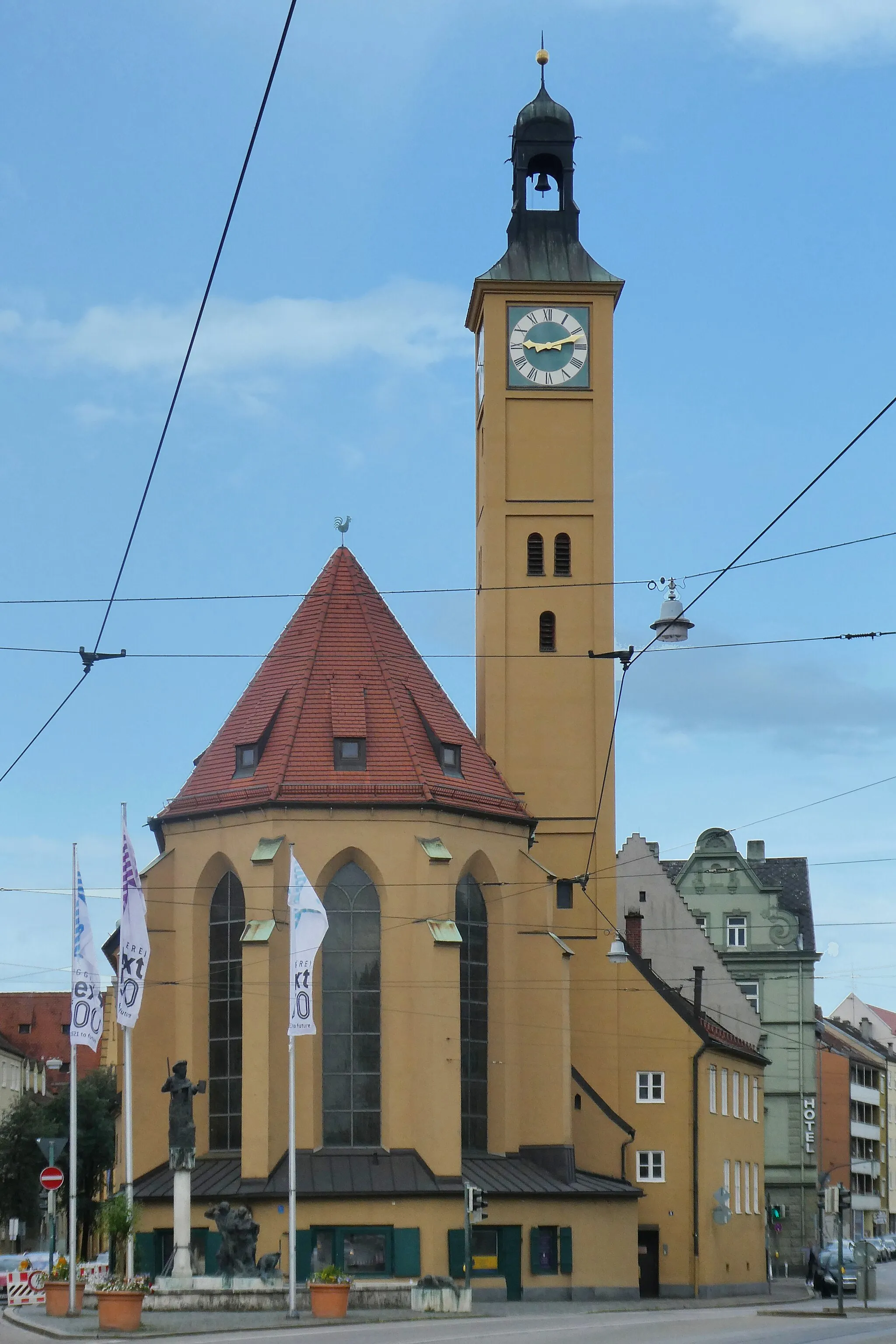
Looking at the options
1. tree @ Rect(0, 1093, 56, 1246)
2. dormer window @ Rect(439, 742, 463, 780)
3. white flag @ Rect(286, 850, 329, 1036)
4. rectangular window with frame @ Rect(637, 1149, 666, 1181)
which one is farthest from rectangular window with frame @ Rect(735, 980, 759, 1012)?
white flag @ Rect(286, 850, 329, 1036)

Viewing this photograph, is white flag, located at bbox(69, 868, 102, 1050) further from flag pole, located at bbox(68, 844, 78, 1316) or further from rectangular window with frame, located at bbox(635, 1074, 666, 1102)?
rectangular window with frame, located at bbox(635, 1074, 666, 1102)

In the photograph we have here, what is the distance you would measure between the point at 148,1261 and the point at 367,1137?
5.61 m

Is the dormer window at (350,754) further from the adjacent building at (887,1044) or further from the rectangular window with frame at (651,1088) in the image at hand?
the adjacent building at (887,1044)

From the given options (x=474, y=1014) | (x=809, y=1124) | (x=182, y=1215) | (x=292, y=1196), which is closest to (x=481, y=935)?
(x=474, y=1014)

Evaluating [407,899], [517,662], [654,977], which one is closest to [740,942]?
[654,977]

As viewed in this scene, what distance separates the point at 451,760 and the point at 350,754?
301 centimetres

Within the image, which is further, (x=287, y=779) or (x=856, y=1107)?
(x=856, y=1107)

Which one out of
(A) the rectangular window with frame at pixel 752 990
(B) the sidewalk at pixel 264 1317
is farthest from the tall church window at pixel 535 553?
(A) the rectangular window with frame at pixel 752 990

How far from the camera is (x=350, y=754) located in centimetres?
4962

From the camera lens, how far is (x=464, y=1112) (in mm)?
49000

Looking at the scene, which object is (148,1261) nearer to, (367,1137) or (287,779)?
(367,1137)

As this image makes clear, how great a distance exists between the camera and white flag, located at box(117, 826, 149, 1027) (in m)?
37.5

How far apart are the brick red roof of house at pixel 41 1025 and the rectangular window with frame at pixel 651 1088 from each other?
53612mm

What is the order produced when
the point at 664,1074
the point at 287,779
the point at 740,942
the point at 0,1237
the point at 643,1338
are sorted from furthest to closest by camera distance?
the point at 0,1237
the point at 740,942
the point at 664,1074
the point at 287,779
the point at 643,1338
